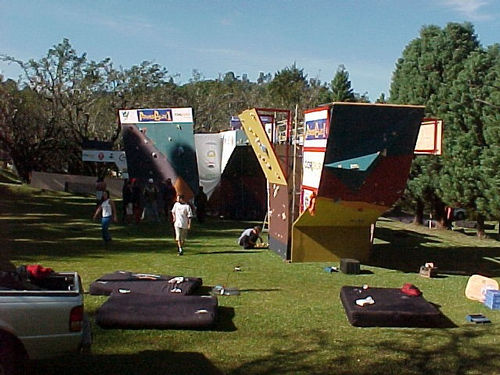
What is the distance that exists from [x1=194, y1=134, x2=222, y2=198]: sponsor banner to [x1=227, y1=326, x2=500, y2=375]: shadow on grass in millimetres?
20785

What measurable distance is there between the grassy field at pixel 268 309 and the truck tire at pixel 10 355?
A: 1497mm

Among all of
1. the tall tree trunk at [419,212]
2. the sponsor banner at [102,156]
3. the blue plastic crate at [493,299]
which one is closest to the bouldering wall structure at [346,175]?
the blue plastic crate at [493,299]

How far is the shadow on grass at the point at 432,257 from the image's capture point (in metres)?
17.9

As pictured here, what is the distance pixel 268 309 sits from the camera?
11.9m

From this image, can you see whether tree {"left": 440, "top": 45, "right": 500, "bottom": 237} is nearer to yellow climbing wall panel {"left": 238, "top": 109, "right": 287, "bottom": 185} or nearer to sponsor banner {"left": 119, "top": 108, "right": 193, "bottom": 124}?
yellow climbing wall panel {"left": 238, "top": 109, "right": 287, "bottom": 185}

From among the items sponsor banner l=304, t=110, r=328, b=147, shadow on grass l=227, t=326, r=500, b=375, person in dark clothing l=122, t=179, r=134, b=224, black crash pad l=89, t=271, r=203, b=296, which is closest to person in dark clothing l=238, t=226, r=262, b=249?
sponsor banner l=304, t=110, r=328, b=147

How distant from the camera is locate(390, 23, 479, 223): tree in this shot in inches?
1099

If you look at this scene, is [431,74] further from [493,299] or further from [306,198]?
[493,299]

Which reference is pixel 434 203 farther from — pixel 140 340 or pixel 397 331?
pixel 140 340

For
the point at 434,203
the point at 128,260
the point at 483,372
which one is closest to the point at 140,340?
the point at 483,372

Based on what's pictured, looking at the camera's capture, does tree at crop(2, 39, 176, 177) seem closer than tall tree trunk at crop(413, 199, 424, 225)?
No

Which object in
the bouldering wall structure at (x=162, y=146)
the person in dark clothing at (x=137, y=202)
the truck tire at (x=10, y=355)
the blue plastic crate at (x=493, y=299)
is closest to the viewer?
the truck tire at (x=10, y=355)

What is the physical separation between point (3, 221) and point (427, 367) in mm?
20550

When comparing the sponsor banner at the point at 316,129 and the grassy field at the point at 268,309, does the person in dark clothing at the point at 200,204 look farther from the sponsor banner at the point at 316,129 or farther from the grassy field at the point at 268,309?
the sponsor banner at the point at 316,129
